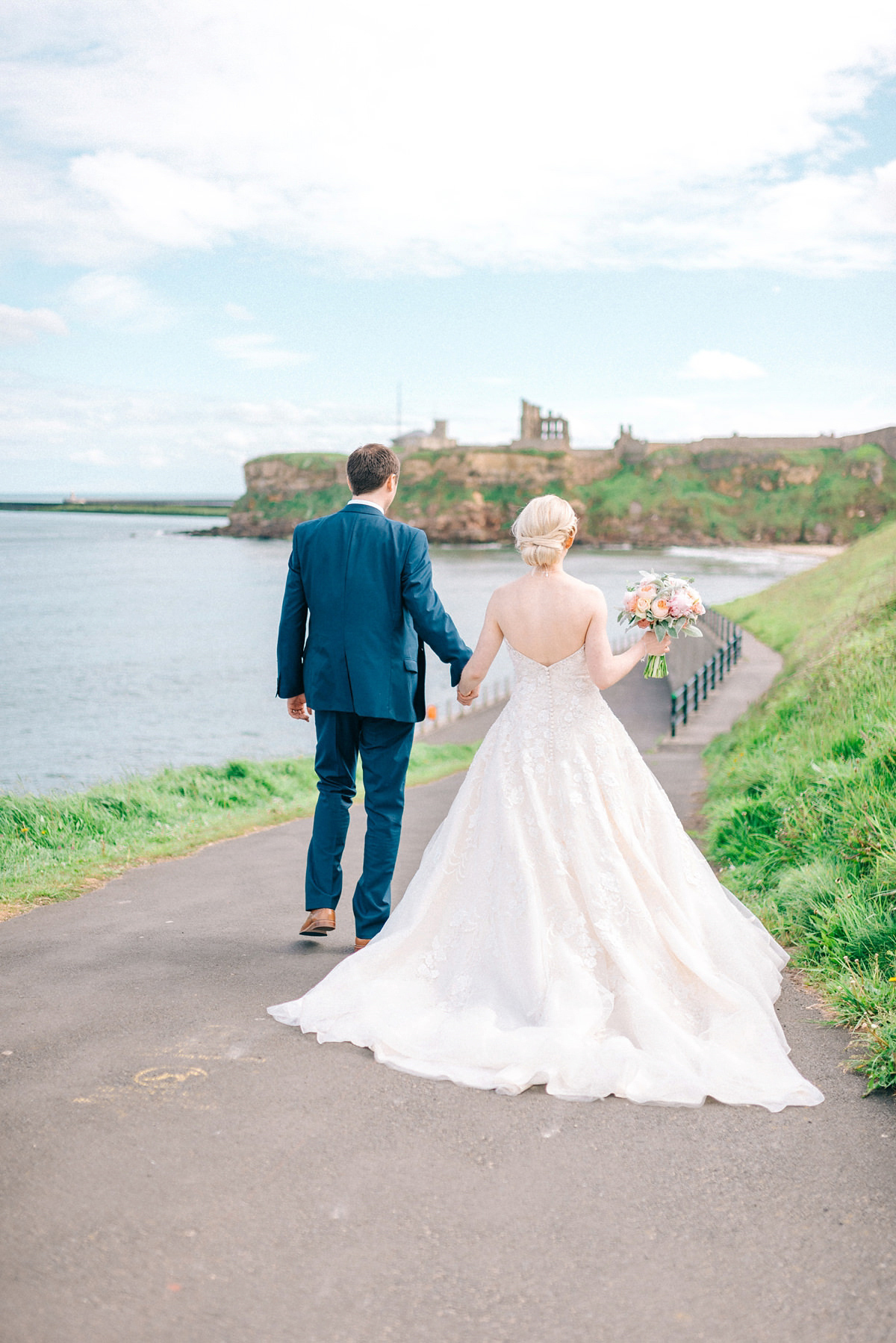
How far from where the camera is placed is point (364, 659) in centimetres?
471

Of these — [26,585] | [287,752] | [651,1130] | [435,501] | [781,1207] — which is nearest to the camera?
[781,1207]

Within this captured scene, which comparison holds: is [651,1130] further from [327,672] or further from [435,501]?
[435,501]

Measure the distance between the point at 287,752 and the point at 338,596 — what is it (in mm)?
22537

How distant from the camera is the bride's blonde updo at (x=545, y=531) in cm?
414

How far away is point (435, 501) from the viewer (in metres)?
155

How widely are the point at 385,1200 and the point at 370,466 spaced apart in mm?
3185

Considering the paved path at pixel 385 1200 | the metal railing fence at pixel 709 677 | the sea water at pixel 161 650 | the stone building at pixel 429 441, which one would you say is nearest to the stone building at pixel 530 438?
the stone building at pixel 429 441

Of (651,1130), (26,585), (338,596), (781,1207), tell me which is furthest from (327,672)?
A: (26,585)

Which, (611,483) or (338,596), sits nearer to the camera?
(338,596)

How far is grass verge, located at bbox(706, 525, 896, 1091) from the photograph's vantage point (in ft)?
13.8

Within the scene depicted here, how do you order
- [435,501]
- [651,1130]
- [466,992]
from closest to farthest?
[651,1130] < [466,992] < [435,501]

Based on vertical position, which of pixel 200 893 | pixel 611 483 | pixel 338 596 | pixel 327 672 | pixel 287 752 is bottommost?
pixel 287 752

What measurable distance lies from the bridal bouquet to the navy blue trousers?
1.18 metres

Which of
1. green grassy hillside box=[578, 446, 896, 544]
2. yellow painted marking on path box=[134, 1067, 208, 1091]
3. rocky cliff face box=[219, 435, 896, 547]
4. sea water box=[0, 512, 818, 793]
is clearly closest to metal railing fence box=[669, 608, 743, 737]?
sea water box=[0, 512, 818, 793]
